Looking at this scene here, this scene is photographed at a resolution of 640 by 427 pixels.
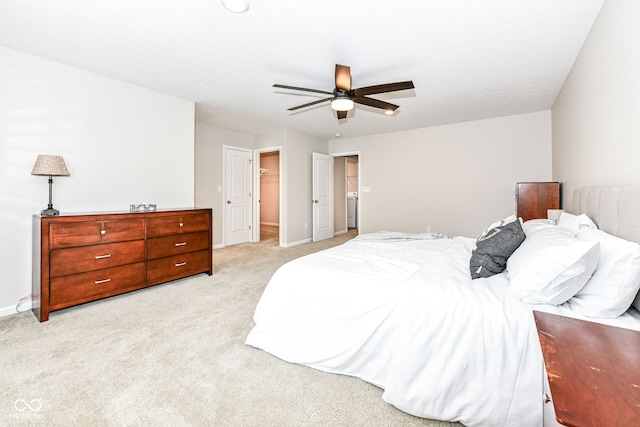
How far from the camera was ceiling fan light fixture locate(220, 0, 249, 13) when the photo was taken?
6.52 ft

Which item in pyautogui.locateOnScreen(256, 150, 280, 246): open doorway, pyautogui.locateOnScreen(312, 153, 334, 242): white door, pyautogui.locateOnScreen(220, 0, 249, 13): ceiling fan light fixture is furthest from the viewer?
pyautogui.locateOnScreen(256, 150, 280, 246): open doorway

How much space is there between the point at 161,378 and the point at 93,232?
1810mm

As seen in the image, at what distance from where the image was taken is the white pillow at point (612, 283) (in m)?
1.21

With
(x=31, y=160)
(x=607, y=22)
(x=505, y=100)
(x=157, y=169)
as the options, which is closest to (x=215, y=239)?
(x=157, y=169)

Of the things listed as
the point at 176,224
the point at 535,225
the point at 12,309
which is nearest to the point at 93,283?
the point at 12,309

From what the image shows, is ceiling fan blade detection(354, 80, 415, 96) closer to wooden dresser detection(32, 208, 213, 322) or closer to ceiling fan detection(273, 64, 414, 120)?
ceiling fan detection(273, 64, 414, 120)

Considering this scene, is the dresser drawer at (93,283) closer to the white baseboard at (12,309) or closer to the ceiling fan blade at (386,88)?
the white baseboard at (12,309)

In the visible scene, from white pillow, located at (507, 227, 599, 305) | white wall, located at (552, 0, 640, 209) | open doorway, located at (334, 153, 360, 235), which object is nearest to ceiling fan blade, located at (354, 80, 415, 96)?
white wall, located at (552, 0, 640, 209)

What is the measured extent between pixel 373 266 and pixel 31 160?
3.42m

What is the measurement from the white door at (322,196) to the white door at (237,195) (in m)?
1.48

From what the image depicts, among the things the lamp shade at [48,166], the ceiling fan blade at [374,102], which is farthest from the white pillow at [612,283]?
the lamp shade at [48,166]

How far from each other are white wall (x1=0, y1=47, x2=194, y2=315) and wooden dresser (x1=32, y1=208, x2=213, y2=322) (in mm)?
242

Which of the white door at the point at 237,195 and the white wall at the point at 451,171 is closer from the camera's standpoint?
the white wall at the point at 451,171

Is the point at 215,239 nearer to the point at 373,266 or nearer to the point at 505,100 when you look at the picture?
the point at 373,266
